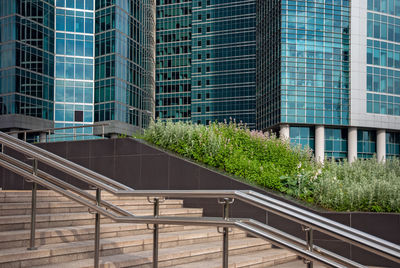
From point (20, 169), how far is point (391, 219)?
22.9ft

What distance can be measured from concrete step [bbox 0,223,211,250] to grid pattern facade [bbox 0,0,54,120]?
47597 mm

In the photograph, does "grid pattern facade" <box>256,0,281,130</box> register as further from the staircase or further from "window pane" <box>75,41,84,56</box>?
the staircase

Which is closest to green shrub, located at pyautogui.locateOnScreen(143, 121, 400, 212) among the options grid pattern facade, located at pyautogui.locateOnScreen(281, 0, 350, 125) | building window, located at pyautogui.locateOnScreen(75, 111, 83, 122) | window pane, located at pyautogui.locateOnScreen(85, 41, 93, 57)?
grid pattern facade, located at pyautogui.locateOnScreen(281, 0, 350, 125)

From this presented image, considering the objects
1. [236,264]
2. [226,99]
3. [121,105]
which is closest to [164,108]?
[226,99]

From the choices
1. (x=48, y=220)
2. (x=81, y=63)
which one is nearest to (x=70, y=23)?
(x=81, y=63)

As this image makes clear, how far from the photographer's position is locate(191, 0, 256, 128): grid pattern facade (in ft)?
285

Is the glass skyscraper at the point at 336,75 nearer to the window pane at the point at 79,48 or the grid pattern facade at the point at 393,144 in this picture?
the grid pattern facade at the point at 393,144

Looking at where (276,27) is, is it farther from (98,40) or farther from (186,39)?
(186,39)

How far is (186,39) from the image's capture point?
93.1 meters

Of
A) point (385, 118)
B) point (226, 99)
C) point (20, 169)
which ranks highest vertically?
point (226, 99)

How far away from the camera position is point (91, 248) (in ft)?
20.4

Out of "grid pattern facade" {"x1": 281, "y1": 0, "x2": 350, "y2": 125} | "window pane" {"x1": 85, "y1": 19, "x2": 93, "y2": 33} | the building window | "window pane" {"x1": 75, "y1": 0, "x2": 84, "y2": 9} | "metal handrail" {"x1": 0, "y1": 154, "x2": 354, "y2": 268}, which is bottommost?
"metal handrail" {"x1": 0, "y1": 154, "x2": 354, "y2": 268}

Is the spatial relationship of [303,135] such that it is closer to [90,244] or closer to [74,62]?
[74,62]

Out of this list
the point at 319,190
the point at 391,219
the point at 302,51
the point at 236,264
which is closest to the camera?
the point at 236,264
